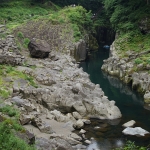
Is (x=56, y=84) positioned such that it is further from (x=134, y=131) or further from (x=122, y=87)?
(x=122, y=87)

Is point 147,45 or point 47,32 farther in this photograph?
point 47,32

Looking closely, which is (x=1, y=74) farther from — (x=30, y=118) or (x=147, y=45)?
(x=147, y=45)

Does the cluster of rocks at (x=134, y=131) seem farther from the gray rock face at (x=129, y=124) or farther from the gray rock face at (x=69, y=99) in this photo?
the gray rock face at (x=69, y=99)

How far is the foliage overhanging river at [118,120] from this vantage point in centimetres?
2492

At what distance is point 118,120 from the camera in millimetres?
30688

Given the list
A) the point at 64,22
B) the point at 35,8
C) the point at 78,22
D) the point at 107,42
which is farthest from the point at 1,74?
the point at 107,42

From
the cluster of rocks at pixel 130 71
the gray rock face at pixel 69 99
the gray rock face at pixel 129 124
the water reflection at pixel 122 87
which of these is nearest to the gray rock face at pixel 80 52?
the cluster of rocks at pixel 130 71

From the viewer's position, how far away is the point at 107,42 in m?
92.1

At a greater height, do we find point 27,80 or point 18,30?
point 18,30

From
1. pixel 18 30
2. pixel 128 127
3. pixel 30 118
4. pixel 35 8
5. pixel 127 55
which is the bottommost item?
pixel 128 127

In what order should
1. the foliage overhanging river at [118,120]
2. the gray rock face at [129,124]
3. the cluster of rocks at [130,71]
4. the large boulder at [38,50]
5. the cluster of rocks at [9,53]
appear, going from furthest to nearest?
the large boulder at [38,50], the cluster of rocks at [130,71], the cluster of rocks at [9,53], the gray rock face at [129,124], the foliage overhanging river at [118,120]

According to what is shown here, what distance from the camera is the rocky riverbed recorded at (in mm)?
23250

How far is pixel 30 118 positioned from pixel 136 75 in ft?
82.8

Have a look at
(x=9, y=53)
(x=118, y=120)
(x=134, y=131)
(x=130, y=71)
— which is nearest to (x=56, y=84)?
(x=118, y=120)
